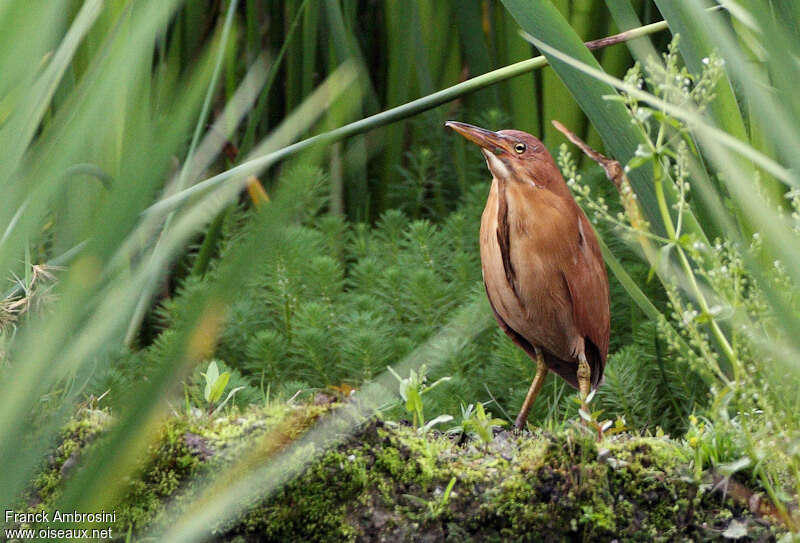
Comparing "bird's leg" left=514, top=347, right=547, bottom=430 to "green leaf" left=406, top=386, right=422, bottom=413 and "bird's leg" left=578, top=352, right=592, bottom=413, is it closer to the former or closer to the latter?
"bird's leg" left=578, top=352, right=592, bottom=413

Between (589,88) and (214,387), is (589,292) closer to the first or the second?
(589,88)

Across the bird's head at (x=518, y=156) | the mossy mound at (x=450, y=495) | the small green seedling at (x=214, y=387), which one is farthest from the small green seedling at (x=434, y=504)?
the bird's head at (x=518, y=156)

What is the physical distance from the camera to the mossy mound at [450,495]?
46.5 inches

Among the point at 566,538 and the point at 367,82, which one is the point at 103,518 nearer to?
the point at 566,538

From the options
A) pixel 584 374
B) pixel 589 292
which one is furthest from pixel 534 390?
pixel 589 292

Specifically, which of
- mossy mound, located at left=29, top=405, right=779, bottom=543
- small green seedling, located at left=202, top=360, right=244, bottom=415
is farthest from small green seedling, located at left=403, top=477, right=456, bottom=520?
small green seedling, located at left=202, top=360, right=244, bottom=415

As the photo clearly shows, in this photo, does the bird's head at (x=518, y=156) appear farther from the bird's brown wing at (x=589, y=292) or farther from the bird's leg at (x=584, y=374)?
the bird's leg at (x=584, y=374)

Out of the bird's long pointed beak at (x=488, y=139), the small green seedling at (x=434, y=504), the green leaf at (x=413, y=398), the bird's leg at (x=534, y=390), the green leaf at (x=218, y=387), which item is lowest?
the bird's leg at (x=534, y=390)

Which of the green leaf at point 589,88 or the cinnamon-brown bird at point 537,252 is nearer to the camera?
the green leaf at point 589,88

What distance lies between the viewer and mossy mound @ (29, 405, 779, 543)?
46.5 inches

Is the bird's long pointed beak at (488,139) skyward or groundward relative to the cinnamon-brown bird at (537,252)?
skyward

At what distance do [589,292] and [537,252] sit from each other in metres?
0.13

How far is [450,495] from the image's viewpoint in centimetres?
121

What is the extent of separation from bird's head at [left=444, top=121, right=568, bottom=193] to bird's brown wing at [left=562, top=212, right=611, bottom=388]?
12 cm
